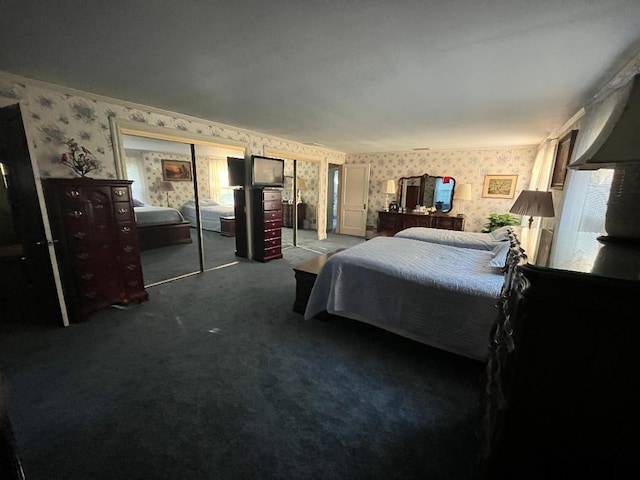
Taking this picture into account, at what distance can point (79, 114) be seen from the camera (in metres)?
2.51

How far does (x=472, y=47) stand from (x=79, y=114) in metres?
3.50

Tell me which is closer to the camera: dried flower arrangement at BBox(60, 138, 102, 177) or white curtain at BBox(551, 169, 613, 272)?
white curtain at BBox(551, 169, 613, 272)

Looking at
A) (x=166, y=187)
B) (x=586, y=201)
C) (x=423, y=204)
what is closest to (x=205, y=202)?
(x=166, y=187)

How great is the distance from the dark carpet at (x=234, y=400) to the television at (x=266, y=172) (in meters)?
2.47

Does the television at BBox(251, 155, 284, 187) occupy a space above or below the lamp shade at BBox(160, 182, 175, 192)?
above

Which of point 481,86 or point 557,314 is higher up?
point 481,86

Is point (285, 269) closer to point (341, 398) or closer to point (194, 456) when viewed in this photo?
point (341, 398)

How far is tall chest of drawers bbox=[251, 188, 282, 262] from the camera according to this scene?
13.9 feet

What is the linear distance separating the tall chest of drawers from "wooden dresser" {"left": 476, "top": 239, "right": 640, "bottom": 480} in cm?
385

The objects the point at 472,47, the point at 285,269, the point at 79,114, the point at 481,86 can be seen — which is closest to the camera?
the point at 472,47

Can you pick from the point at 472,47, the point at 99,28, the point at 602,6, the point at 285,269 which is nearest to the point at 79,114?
the point at 99,28

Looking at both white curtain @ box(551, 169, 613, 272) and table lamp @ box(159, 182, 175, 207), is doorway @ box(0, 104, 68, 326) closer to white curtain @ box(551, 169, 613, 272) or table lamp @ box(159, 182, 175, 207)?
white curtain @ box(551, 169, 613, 272)

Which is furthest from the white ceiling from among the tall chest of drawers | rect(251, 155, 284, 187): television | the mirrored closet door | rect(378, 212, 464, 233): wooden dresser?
the mirrored closet door

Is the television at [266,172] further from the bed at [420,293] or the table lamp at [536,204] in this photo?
the table lamp at [536,204]
